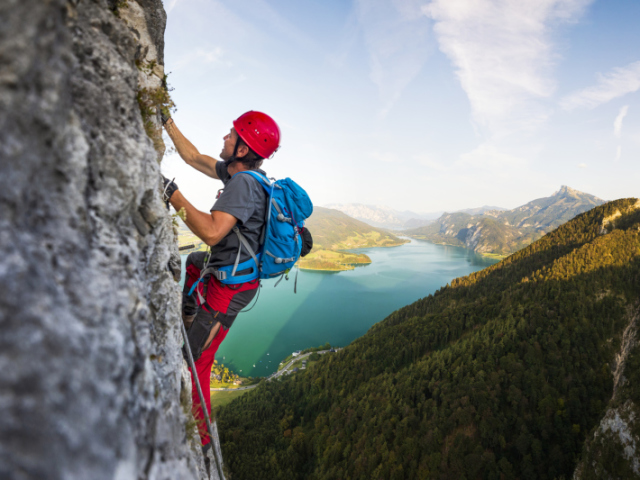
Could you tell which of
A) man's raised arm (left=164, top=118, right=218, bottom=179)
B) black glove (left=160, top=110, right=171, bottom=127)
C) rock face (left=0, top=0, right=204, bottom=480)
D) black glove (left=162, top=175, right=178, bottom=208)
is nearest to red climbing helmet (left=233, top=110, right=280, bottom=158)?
man's raised arm (left=164, top=118, right=218, bottom=179)

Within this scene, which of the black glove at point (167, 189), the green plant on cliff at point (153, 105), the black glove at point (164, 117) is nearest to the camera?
the green plant on cliff at point (153, 105)

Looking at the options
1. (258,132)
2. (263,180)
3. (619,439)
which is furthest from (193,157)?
(619,439)

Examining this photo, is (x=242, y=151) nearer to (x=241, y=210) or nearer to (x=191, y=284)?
(x=241, y=210)

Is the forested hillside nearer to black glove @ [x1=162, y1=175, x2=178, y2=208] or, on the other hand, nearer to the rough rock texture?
the rough rock texture

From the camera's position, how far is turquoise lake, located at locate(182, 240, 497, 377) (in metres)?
55.8

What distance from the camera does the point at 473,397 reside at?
3553 cm

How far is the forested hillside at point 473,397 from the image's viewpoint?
3034 centimetres

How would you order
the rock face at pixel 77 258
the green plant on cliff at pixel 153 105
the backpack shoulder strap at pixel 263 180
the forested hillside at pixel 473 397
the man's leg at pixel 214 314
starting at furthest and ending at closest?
the forested hillside at pixel 473 397
the man's leg at pixel 214 314
the backpack shoulder strap at pixel 263 180
the green plant on cliff at pixel 153 105
the rock face at pixel 77 258

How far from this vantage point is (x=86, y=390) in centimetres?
101

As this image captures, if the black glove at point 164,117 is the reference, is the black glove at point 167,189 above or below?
below

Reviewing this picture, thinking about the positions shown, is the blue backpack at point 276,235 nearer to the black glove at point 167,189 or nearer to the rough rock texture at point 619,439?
the black glove at point 167,189

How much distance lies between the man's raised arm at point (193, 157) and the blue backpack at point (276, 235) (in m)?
0.92

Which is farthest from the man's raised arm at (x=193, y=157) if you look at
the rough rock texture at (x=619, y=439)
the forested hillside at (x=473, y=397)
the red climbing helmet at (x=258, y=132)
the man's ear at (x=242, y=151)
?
the rough rock texture at (x=619, y=439)

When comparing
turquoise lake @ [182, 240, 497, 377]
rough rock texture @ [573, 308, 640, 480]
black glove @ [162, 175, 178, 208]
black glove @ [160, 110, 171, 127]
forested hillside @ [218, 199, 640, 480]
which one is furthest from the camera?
turquoise lake @ [182, 240, 497, 377]
